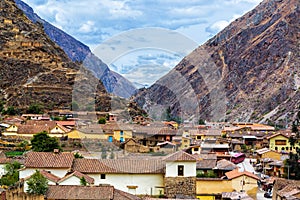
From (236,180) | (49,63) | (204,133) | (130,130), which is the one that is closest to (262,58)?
(49,63)

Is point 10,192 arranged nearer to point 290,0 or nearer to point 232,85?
point 232,85

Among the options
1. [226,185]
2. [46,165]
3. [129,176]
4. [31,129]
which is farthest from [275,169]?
[46,165]

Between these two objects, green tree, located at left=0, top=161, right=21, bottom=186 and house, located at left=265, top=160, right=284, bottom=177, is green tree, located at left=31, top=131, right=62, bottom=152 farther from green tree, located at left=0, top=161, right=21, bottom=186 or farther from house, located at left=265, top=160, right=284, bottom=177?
house, located at left=265, top=160, right=284, bottom=177

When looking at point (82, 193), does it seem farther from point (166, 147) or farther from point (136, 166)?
point (166, 147)

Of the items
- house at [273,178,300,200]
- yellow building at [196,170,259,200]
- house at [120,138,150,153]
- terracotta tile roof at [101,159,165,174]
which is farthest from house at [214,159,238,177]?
house at [120,138,150,153]

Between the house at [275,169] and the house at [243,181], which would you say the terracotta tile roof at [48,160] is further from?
the house at [275,169]

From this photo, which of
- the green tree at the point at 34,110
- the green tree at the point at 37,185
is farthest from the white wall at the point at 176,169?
the green tree at the point at 34,110
